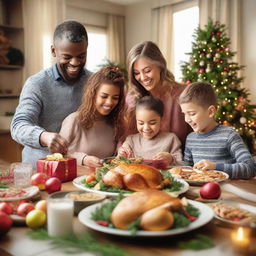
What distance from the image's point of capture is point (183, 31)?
20.4 ft

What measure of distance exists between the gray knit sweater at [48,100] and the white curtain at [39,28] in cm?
309

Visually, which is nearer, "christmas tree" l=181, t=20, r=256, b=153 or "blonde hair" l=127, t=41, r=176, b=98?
"blonde hair" l=127, t=41, r=176, b=98

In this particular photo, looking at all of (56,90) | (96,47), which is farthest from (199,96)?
(96,47)

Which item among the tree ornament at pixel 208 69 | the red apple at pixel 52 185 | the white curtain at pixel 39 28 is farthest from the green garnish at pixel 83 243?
the white curtain at pixel 39 28

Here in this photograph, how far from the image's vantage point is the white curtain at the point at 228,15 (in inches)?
210

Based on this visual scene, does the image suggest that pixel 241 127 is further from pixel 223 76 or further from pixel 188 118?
pixel 188 118

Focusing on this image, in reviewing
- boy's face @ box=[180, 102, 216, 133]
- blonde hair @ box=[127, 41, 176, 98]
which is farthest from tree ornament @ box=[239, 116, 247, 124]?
boy's face @ box=[180, 102, 216, 133]

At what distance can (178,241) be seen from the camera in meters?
0.87

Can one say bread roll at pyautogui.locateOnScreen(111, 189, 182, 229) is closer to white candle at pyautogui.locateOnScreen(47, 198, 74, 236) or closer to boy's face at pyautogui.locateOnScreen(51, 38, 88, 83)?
white candle at pyautogui.locateOnScreen(47, 198, 74, 236)

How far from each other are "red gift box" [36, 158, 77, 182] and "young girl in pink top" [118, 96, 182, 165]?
61 centimetres

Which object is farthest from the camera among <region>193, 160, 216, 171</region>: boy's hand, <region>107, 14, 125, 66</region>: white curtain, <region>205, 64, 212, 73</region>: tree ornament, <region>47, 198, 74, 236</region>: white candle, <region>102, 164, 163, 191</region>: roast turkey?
<region>107, 14, 125, 66</region>: white curtain

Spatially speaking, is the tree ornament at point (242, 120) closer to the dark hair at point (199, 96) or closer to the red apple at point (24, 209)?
the dark hair at point (199, 96)

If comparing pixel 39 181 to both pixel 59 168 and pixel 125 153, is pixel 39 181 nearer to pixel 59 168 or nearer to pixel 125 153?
pixel 59 168

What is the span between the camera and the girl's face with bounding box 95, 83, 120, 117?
2.12m
